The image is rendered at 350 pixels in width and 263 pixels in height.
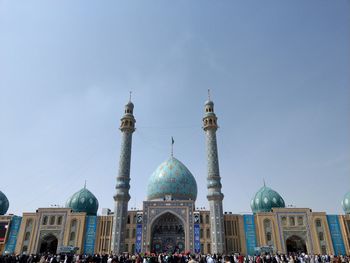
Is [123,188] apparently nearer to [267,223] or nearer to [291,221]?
[267,223]

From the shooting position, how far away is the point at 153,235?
34.2m

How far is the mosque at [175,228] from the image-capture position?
104 feet

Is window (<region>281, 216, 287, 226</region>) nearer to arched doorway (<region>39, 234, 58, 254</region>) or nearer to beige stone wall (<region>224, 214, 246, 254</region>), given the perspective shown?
beige stone wall (<region>224, 214, 246, 254</region>)

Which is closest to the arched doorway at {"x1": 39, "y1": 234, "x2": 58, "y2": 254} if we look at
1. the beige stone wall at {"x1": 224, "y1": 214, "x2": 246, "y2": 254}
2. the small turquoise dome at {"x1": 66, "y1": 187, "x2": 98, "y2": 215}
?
the small turquoise dome at {"x1": 66, "y1": 187, "x2": 98, "y2": 215}

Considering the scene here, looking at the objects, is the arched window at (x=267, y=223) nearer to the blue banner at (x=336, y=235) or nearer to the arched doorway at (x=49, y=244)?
the blue banner at (x=336, y=235)

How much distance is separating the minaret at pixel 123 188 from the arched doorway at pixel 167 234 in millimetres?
3791

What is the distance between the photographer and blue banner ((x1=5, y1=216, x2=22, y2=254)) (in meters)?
33.3

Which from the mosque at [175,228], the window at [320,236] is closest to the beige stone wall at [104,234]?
the mosque at [175,228]

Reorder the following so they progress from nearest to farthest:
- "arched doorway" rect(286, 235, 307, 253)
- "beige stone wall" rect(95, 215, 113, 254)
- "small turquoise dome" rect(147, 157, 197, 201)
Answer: "beige stone wall" rect(95, 215, 113, 254) → "arched doorway" rect(286, 235, 307, 253) → "small turquoise dome" rect(147, 157, 197, 201)

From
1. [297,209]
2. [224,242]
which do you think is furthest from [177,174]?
[297,209]

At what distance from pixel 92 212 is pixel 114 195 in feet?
27.5

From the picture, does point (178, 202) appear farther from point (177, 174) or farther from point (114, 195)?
point (114, 195)

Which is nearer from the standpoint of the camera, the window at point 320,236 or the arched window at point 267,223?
the window at point 320,236

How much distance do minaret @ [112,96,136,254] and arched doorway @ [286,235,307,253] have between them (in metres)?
18.9
